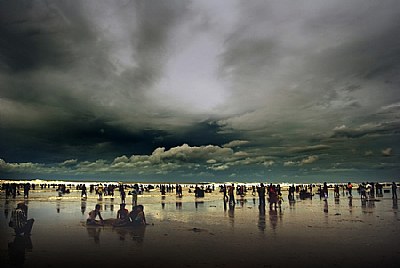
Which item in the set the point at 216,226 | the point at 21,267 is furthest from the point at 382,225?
the point at 21,267

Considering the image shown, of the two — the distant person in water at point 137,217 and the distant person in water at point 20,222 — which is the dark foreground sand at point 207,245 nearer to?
the distant person in water at point 20,222

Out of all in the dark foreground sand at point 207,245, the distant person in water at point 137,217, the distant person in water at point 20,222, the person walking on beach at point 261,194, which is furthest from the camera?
the person walking on beach at point 261,194

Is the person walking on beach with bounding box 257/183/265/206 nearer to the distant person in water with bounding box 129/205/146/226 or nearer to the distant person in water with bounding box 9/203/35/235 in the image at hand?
the distant person in water with bounding box 129/205/146/226

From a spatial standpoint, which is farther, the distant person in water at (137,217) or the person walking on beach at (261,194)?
the person walking on beach at (261,194)

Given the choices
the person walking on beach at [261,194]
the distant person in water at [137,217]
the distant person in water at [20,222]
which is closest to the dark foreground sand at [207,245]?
the distant person in water at [20,222]

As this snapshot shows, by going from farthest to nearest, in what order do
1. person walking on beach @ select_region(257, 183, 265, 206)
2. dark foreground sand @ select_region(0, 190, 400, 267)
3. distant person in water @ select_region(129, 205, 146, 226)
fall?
person walking on beach @ select_region(257, 183, 265, 206), distant person in water @ select_region(129, 205, 146, 226), dark foreground sand @ select_region(0, 190, 400, 267)

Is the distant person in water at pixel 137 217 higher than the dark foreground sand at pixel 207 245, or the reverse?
the distant person in water at pixel 137 217

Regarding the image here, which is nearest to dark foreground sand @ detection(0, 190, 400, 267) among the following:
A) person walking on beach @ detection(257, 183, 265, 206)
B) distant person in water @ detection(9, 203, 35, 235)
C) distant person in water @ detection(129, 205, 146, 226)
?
distant person in water @ detection(9, 203, 35, 235)

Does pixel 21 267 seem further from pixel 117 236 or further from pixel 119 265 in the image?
pixel 117 236

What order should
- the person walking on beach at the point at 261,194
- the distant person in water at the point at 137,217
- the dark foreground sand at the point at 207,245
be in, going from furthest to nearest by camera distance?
the person walking on beach at the point at 261,194 < the distant person in water at the point at 137,217 < the dark foreground sand at the point at 207,245

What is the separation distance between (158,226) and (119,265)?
7.84 m

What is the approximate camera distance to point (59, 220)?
64.2 feet

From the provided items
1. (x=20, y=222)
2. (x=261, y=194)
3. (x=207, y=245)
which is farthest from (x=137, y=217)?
(x=261, y=194)

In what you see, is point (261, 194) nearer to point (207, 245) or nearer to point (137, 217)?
point (137, 217)
